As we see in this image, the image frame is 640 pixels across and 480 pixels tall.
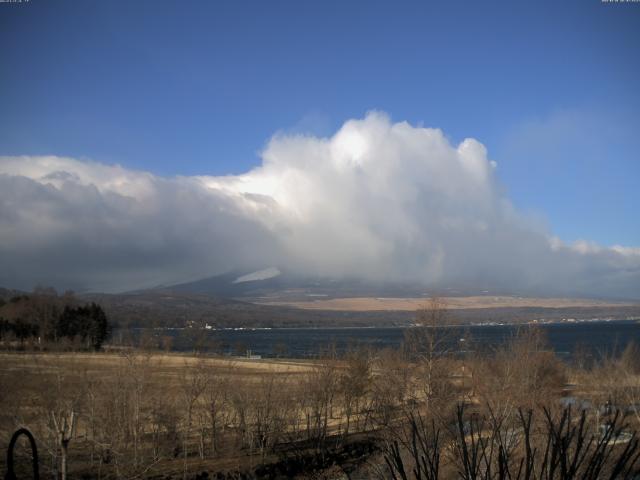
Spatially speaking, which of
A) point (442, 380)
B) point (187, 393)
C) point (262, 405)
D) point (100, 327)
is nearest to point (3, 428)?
point (187, 393)

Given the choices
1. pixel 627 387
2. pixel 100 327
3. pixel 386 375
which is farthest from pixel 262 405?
pixel 100 327

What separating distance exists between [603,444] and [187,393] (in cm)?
3100

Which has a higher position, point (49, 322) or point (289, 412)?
point (49, 322)

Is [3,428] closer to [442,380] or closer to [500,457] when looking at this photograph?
[500,457]

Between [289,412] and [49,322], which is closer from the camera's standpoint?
[289,412]

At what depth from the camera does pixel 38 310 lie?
122m

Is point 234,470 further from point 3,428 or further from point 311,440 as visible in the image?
point 3,428

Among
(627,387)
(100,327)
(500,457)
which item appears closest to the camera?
(500,457)

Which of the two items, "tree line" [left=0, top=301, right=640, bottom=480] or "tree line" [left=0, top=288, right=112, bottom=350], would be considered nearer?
"tree line" [left=0, top=301, right=640, bottom=480]

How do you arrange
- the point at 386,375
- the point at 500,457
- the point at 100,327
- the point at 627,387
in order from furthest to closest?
the point at 100,327, the point at 386,375, the point at 627,387, the point at 500,457

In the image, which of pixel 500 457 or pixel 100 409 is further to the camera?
pixel 100 409

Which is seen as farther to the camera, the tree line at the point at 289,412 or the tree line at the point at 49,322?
the tree line at the point at 49,322

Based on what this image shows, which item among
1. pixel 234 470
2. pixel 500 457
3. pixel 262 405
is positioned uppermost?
Result: pixel 500 457

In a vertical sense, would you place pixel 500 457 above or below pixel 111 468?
above
